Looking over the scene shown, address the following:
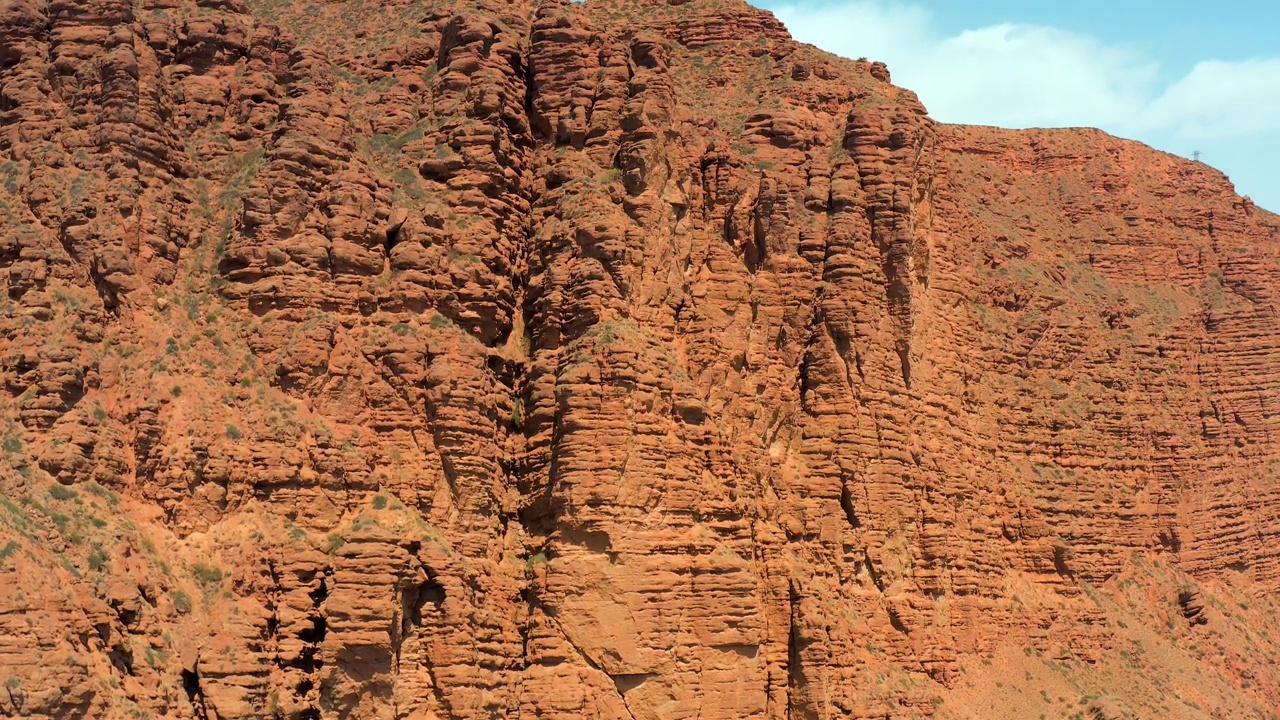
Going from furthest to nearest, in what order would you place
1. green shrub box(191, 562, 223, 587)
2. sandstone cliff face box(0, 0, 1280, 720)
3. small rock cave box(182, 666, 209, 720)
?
sandstone cliff face box(0, 0, 1280, 720) → green shrub box(191, 562, 223, 587) → small rock cave box(182, 666, 209, 720)

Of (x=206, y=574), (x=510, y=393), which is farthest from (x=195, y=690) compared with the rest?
(x=510, y=393)

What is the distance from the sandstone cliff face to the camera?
1633 inches

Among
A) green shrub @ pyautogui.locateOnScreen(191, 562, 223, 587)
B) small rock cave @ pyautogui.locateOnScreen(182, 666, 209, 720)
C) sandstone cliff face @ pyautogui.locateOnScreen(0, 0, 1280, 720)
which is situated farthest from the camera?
sandstone cliff face @ pyautogui.locateOnScreen(0, 0, 1280, 720)

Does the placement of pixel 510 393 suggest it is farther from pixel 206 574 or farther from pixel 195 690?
pixel 195 690

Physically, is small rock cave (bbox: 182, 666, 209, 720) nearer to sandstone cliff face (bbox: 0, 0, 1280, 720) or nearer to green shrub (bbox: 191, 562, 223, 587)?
sandstone cliff face (bbox: 0, 0, 1280, 720)

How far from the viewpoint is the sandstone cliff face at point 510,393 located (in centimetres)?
4147

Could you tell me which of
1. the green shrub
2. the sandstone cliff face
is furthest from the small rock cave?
the green shrub

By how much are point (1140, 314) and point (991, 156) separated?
11.8m

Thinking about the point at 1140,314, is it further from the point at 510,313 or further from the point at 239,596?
the point at 239,596

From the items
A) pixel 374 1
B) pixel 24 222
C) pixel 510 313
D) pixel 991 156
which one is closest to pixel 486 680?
pixel 510 313

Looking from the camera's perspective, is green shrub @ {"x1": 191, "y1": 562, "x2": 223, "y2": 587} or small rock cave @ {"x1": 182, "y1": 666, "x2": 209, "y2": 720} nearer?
small rock cave @ {"x1": 182, "y1": 666, "x2": 209, "y2": 720}

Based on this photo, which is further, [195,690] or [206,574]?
[206,574]

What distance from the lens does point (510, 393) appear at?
48719 mm

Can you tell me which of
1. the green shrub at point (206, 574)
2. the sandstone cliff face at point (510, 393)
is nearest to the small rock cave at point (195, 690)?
the sandstone cliff face at point (510, 393)
